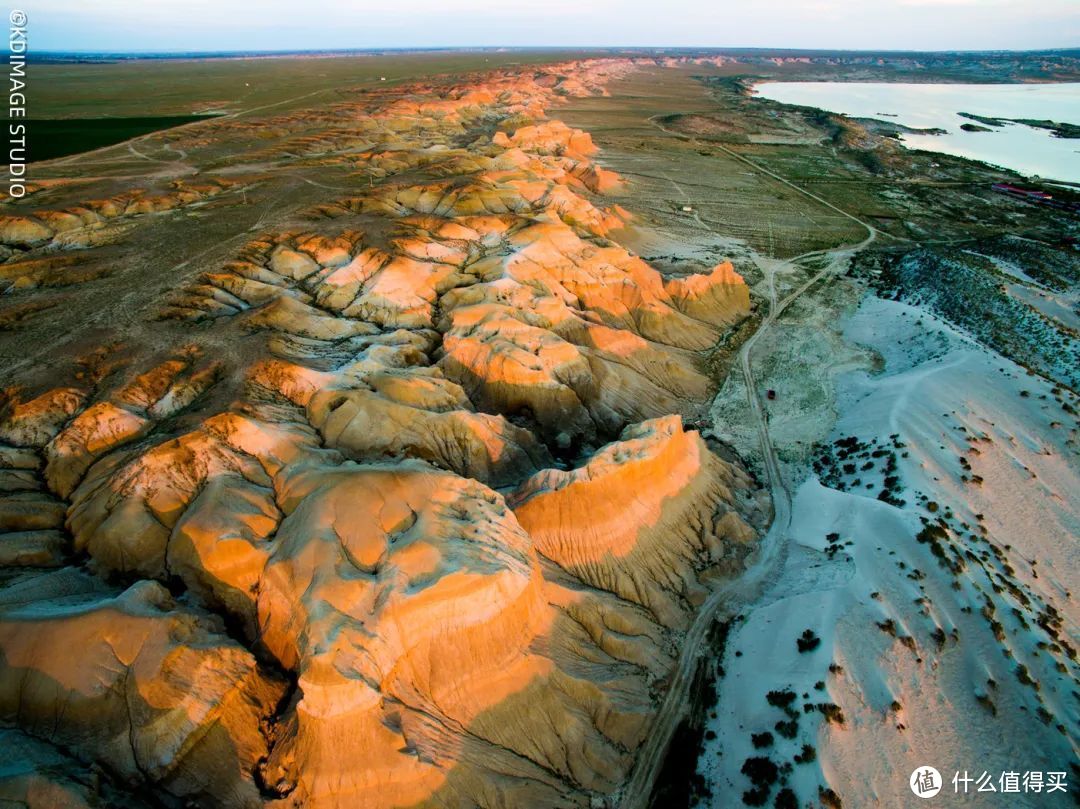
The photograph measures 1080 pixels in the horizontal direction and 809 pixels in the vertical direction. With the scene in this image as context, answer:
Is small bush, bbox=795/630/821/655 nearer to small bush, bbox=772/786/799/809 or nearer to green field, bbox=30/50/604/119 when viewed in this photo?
small bush, bbox=772/786/799/809

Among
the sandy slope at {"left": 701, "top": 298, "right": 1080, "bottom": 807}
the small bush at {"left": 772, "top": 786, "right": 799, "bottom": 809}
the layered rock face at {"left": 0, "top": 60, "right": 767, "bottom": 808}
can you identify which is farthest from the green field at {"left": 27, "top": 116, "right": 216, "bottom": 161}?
the small bush at {"left": 772, "top": 786, "right": 799, "bottom": 809}

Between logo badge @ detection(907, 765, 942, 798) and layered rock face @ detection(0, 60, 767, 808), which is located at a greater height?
layered rock face @ detection(0, 60, 767, 808)

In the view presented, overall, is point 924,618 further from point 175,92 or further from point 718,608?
point 175,92

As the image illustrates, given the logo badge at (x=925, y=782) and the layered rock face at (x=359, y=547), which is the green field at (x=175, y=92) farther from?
the logo badge at (x=925, y=782)

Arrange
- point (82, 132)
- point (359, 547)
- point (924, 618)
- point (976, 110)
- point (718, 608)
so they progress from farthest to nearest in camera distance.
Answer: point (976, 110) < point (82, 132) < point (718, 608) < point (924, 618) < point (359, 547)

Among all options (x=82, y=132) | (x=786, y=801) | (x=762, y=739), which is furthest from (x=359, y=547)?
(x=82, y=132)

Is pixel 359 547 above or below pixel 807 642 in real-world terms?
above

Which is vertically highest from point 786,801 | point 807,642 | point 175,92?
point 175,92
